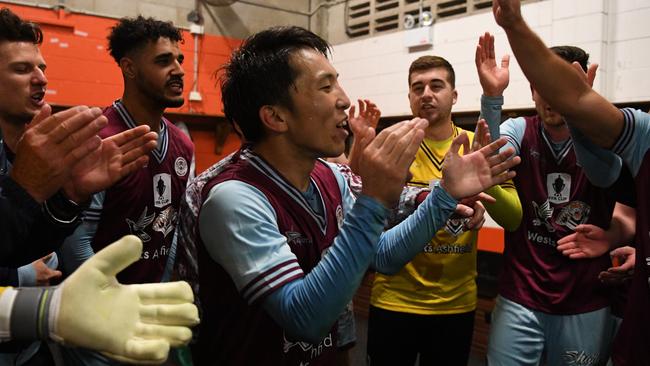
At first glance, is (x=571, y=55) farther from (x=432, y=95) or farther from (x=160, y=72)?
(x=160, y=72)

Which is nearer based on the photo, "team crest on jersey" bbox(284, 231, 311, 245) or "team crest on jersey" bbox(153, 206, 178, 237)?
"team crest on jersey" bbox(284, 231, 311, 245)

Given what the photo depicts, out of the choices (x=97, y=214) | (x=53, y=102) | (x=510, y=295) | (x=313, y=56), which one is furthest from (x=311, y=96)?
(x=53, y=102)

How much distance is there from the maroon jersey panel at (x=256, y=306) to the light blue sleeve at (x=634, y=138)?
3.05 ft

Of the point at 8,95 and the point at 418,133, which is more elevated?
the point at 8,95

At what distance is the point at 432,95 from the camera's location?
3230 mm

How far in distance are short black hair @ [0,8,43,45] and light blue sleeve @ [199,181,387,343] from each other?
1.82 metres

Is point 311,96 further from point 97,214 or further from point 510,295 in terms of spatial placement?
point 510,295

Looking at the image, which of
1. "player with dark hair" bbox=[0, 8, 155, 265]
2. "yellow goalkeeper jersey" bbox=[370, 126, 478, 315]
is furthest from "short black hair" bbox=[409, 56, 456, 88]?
"player with dark hair" bbox=[0, 8, 155, 265]

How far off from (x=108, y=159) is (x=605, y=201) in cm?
206

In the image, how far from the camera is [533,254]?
2613 mm

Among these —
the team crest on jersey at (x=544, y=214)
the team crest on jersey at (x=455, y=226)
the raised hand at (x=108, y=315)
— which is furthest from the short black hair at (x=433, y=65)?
the raised hand at (x=108, y=315)

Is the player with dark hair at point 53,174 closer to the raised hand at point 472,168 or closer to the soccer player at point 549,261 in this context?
the raised hand at point 472,168

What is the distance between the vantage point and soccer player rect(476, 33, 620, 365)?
2.50m

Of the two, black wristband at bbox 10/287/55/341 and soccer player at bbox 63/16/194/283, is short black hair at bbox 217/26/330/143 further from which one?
soccer player at bbox 63/16/194/283
